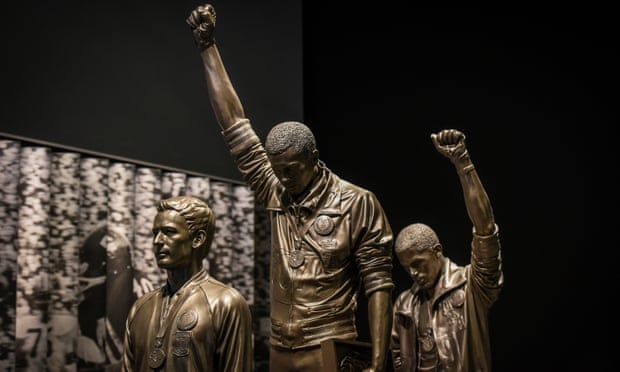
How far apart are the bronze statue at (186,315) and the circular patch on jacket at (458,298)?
208 cm

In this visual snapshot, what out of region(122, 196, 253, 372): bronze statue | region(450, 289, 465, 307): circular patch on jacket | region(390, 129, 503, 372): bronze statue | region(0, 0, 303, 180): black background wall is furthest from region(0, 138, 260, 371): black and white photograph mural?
region(450, 289, 465, 307): circular patch on jacket

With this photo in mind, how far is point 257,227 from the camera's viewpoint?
7.01 meters

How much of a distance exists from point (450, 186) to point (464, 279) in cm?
177

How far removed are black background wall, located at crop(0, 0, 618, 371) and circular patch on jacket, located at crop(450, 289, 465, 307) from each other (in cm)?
136

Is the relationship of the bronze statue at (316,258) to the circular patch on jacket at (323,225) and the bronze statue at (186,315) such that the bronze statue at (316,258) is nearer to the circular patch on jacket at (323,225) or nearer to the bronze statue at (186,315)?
the circular patch on jacket at (323,225)

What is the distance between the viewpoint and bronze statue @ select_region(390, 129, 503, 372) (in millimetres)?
5215

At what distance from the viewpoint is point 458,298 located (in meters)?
5.49

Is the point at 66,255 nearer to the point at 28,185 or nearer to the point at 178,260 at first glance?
the point at 28,185

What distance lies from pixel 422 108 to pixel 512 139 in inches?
35.0

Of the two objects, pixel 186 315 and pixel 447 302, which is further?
pixel 447 302

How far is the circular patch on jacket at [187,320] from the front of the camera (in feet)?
12.0

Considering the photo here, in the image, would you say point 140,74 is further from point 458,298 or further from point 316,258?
point 316,258

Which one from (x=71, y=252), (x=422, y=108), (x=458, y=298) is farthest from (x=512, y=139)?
(x=71, y=252)

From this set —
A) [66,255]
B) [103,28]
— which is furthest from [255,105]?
[66,255]
